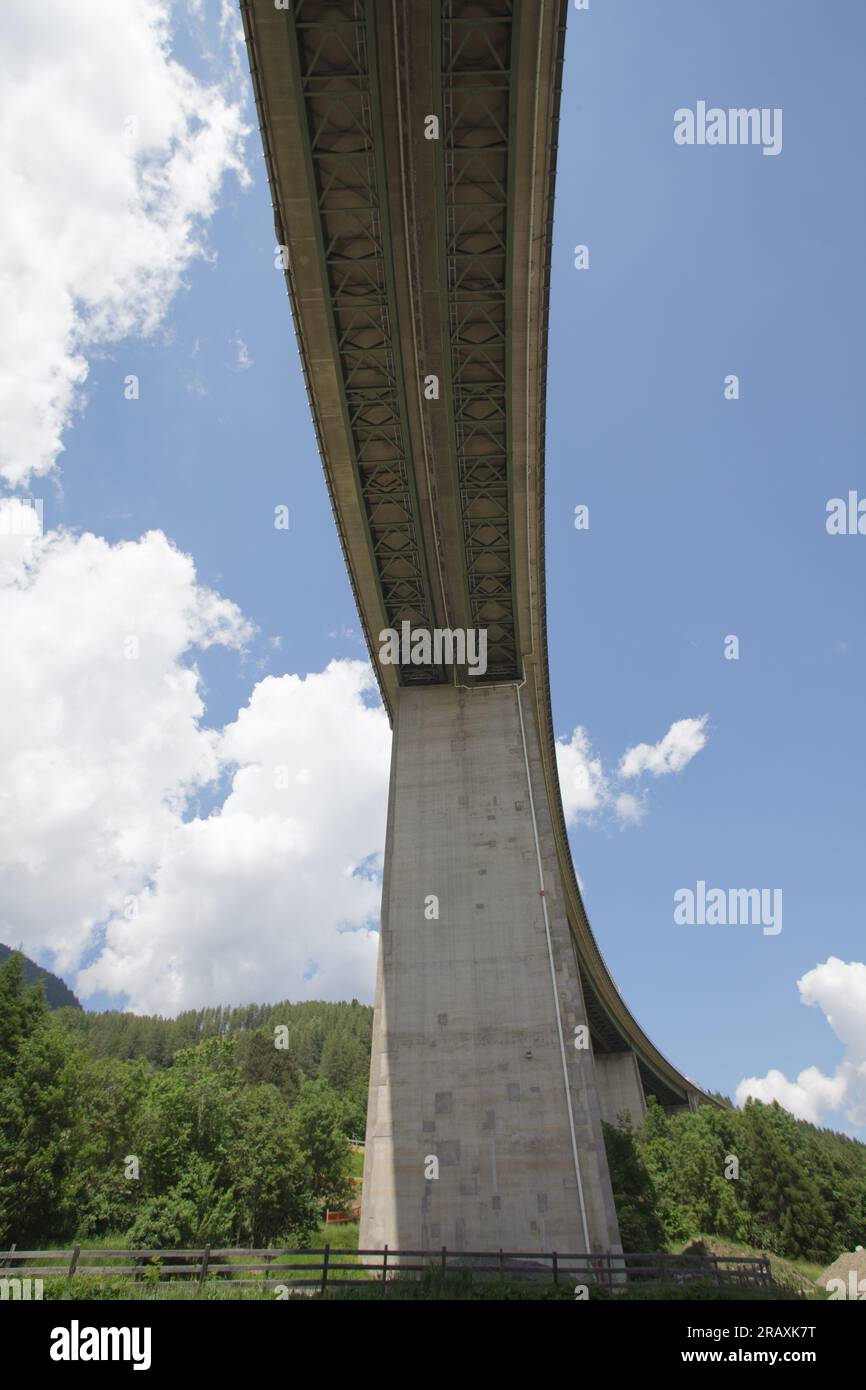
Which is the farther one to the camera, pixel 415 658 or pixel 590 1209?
pixel 415 658

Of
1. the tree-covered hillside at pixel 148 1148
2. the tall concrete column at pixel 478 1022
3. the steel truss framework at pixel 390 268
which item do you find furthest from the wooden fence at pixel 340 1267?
the steel truss framework at pixel 390 268

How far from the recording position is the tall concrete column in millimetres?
21547

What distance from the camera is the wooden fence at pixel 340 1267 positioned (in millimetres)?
13281

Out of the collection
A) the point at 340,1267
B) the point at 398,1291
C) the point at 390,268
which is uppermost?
the point at 390,268

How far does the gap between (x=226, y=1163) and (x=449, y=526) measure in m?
27.0

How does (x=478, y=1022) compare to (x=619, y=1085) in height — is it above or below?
above

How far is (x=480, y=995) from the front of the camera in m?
25.1

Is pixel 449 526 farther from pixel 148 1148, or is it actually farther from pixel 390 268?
pixel 148 1148

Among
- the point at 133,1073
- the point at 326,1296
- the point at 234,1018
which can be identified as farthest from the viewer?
the point at 234,1018

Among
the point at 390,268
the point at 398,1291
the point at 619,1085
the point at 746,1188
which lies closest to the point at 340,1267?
the point at 398,1291

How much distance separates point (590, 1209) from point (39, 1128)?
2198 centimetres

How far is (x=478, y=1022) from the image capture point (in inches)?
969

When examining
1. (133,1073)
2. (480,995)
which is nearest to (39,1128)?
(133,1073)

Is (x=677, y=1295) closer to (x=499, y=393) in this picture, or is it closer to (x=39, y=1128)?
(x=499, y=393)
